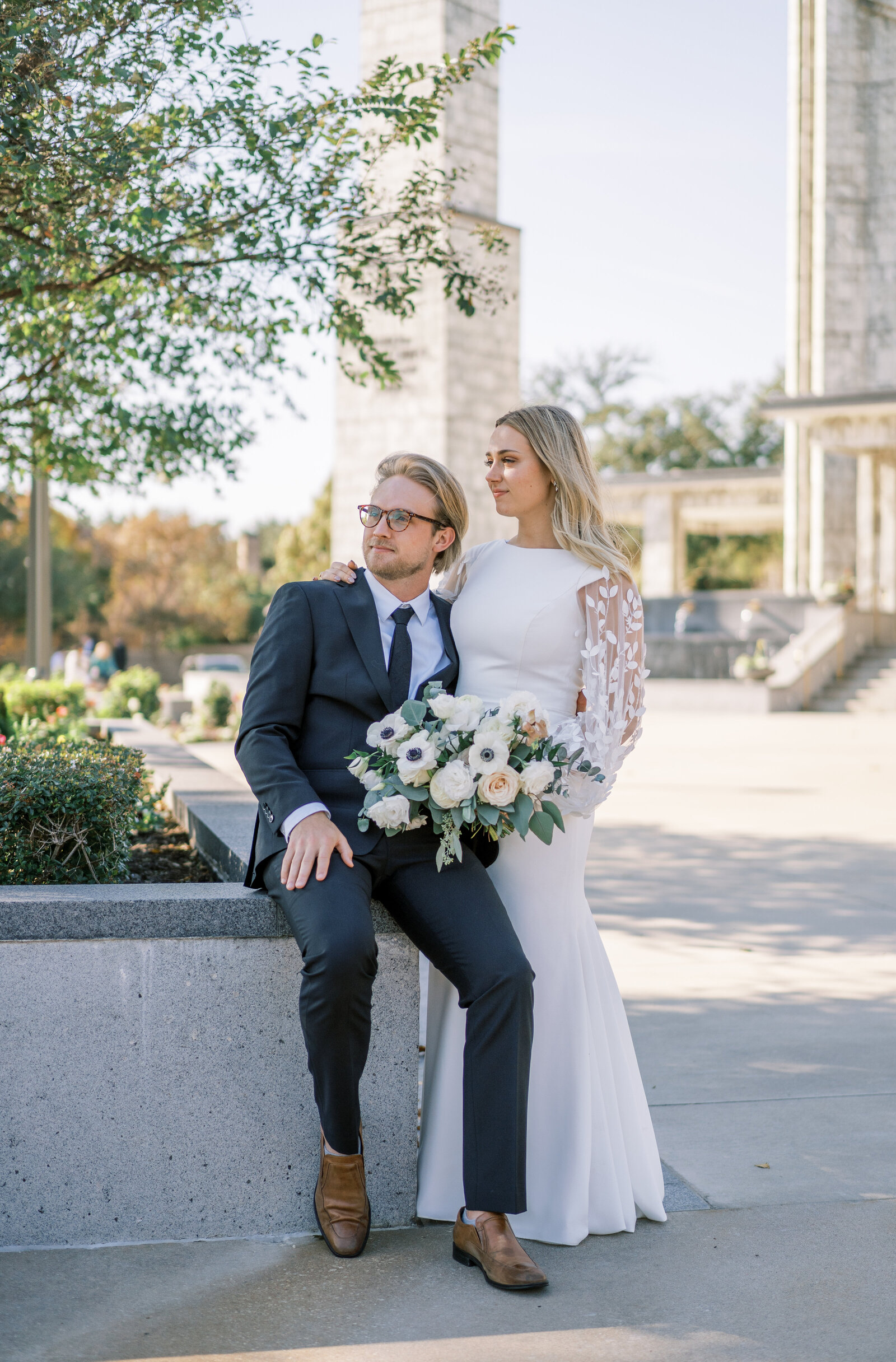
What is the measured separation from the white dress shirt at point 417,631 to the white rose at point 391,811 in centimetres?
45

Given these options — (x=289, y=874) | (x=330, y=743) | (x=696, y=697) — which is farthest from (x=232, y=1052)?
(x=696, y=697)

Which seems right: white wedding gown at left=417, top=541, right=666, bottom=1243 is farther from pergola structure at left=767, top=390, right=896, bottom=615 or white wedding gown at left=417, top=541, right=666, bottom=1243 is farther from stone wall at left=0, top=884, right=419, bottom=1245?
pergola structure at left=767, top=390, right=896, bottom=615

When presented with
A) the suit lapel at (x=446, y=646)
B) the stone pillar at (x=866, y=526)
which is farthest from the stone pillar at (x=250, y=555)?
the suit lapel at (x=446, y=646)

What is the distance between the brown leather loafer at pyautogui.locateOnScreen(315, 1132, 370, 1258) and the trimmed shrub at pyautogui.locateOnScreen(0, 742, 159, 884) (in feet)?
4.81

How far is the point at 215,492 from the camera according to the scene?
7422 millimetres

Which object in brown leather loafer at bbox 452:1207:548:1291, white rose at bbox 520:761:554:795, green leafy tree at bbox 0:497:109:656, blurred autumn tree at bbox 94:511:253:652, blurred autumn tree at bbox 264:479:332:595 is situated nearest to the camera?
brown leather loafer at bbox 452:1207:548:1291

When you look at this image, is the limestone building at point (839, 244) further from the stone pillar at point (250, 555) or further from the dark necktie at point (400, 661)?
the stone pillar at point (250, 555)

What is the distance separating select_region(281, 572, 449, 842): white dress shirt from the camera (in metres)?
3.80

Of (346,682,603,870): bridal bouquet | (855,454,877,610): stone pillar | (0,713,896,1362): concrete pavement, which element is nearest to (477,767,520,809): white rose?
(346,682,603,870): bridal bouquet

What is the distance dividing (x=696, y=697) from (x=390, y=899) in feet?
81.3

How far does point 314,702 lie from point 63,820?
128 centimetres

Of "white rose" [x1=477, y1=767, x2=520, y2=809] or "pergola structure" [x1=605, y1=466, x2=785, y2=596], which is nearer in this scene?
"white rose" [x1=477, y1=767, x2=520, y2=809]

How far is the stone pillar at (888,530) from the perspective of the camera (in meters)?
35.0

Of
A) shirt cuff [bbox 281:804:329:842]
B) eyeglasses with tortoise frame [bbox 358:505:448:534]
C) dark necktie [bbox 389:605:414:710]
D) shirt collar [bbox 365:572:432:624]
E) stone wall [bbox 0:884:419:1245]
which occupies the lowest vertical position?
stone wall [bbox 0:884:419:1245]
